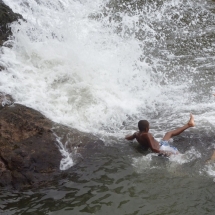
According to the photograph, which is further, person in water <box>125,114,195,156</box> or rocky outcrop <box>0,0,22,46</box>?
rocky outcrop <box>0,0,22,46</box>

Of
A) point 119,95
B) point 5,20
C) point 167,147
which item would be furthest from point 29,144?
point 5,20

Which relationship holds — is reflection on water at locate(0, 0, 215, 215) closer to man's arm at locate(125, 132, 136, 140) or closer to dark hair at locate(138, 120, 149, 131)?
man's arm at locate(125, 132, 136, 140)

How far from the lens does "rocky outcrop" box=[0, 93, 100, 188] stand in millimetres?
4242

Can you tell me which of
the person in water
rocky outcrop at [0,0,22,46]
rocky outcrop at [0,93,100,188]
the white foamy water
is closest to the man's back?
the person in water

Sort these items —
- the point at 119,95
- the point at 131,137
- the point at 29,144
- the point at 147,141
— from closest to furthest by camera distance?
the point at 29,144
the point at 147,141
the point at 131,137
the point at 119,95

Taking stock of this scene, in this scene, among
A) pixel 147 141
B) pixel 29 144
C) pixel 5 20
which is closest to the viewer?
pixel 29 144

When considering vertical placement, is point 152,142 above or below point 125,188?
above

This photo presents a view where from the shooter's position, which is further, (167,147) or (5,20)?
(5,20)

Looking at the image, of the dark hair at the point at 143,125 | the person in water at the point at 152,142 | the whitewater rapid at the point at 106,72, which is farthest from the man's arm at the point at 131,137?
the whitewater rapid at the point at 106,72

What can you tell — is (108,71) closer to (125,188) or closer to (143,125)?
(143,125)

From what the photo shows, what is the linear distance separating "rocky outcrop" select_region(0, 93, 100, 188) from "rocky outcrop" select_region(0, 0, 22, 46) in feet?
6.72

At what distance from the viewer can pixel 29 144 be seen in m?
4.55

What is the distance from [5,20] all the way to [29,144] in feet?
12.1

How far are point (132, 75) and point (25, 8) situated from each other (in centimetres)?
392
